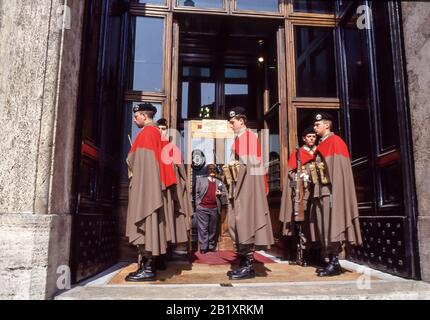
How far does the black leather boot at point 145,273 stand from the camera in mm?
3762

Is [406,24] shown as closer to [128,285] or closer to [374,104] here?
[374,104]

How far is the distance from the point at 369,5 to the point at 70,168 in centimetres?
509

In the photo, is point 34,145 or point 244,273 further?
point 244,273

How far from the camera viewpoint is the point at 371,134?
487 cm

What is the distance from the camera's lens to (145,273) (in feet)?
12.6

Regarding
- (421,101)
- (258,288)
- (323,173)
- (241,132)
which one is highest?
(421,101)

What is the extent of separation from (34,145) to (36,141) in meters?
0.04

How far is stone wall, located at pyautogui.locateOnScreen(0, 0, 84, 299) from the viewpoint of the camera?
278cm

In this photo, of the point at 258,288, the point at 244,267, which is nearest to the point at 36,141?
the point at 258,288

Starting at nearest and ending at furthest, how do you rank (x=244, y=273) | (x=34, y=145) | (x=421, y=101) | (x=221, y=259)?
1. (x=34, y=145)
2. (x=421, y=101)
3. (x=244, y=273)
4. (x=221, y=259)

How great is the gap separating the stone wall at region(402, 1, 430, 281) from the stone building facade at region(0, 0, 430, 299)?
12.9ft

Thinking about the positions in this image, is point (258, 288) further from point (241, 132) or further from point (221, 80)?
point (221, 80)

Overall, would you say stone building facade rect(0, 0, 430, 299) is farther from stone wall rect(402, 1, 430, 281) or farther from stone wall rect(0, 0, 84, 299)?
stone wall rect(402, 1, 430, 281)

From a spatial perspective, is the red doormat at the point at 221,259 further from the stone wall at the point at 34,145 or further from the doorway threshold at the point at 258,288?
the stone wall at the point at 34,145
